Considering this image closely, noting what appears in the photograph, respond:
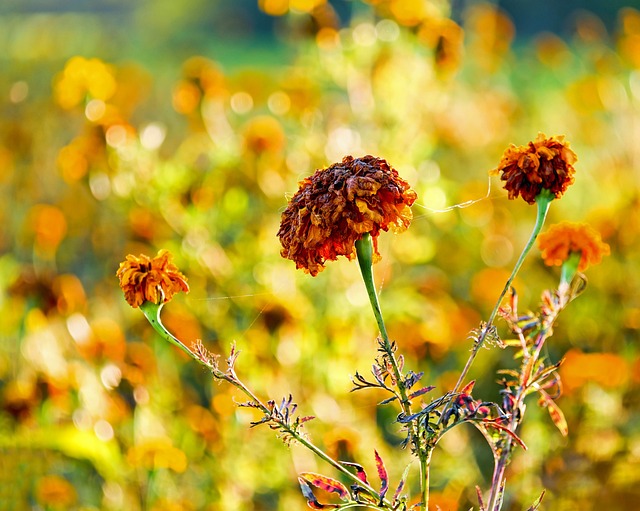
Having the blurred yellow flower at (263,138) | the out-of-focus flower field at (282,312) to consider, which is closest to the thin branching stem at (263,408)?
the out-of-focus flower field at (282,312)

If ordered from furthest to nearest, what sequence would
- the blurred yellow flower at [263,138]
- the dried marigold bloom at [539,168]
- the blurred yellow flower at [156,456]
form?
the blurred yellow flower at [263,138], the blurred yellow flower at [156,456], the dried marigold bloom at [539,168]

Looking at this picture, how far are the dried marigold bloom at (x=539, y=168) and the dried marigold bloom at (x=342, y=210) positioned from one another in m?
0.12

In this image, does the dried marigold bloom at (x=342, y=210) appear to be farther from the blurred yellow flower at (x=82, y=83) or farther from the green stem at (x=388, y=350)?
the blurred yellow flower at (x=82, y=83)

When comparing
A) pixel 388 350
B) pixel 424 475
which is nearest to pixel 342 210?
pixel 388 350

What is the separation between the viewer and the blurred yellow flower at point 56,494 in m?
1.55

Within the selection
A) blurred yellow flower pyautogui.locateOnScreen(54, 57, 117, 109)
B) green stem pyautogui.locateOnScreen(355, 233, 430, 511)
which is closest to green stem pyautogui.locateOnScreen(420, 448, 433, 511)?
green stem pyautogui.locateOnScreen(355, 233, 430, 511)

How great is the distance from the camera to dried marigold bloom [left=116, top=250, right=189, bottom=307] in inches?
32.1

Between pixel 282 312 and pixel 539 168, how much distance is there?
961 mm

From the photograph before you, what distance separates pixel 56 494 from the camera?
1.55 metres

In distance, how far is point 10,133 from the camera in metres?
2.78

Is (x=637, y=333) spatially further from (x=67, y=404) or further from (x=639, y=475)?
(x=67, y=404)

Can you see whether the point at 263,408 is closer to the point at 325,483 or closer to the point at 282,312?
the point at 325,483

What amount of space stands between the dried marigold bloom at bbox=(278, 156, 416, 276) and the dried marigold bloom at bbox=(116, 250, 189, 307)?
128 mm

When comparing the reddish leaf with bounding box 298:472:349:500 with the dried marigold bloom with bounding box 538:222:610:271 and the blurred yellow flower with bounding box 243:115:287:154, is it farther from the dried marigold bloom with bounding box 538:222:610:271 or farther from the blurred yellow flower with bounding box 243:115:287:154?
the blurred yellow flower with bounding box 243:115:287:154
